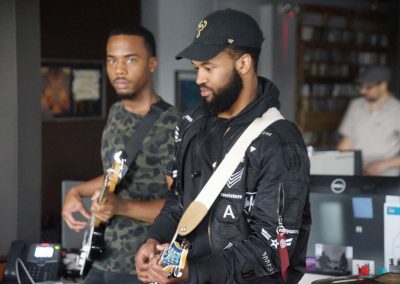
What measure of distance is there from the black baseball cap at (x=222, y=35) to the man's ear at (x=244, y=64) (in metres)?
0.04

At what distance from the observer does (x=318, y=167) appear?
12.7 ft

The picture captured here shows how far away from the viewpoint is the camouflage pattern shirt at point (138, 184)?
2760 millimetres

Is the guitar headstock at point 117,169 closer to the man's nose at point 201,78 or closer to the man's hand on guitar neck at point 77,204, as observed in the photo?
the man's hand on guitar neck at point 77,204

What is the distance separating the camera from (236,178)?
2129 millimetres

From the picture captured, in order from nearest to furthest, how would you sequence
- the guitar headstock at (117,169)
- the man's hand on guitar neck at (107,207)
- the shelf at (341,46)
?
the man's hand on guitar neck at (107,207) < the guitar headstock at (117,169) < the shelf at (341,46)

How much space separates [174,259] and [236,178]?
294 millimetres

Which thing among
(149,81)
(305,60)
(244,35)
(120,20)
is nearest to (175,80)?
(120,20)

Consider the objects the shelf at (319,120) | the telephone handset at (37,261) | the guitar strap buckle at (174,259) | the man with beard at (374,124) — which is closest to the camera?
the guitar strap buckle at (174,259)

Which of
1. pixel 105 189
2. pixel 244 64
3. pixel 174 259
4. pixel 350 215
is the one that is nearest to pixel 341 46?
pixel 350 215

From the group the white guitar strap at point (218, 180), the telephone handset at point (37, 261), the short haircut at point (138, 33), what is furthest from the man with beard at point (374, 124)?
the white guitar strap at point (218, 180)

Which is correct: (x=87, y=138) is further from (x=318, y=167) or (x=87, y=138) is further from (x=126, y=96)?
(x=126, y=96)

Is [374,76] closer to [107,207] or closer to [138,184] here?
[138,184]

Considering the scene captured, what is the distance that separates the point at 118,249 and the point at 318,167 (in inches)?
57.9

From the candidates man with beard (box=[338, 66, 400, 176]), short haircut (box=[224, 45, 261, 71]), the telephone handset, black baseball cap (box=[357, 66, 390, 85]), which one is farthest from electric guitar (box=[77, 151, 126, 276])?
black baseball cap (box=[357, 66, 390, 85])
